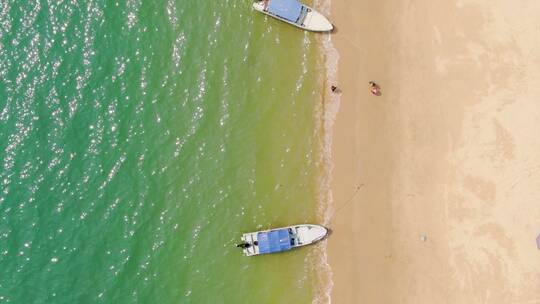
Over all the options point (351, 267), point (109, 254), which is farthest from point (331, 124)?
point (109, 254)

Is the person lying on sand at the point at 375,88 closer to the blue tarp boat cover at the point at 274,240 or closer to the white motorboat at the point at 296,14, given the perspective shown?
the white motorboat at the point at 296,14

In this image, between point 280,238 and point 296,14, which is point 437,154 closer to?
point 280,238

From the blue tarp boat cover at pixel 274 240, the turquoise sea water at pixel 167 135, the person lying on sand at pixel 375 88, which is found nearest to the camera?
the blue tarp boat cover at pixel 274 240

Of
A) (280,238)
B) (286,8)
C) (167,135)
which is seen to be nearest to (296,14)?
(286,8)

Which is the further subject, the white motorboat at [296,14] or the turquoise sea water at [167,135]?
the turquoise sea water at [167,135]

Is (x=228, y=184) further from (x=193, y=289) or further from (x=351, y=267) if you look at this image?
(x=351, y=267)

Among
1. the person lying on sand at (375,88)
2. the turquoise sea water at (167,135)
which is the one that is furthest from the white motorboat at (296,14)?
the person lying on sand at (375,88)

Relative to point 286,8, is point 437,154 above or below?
below
